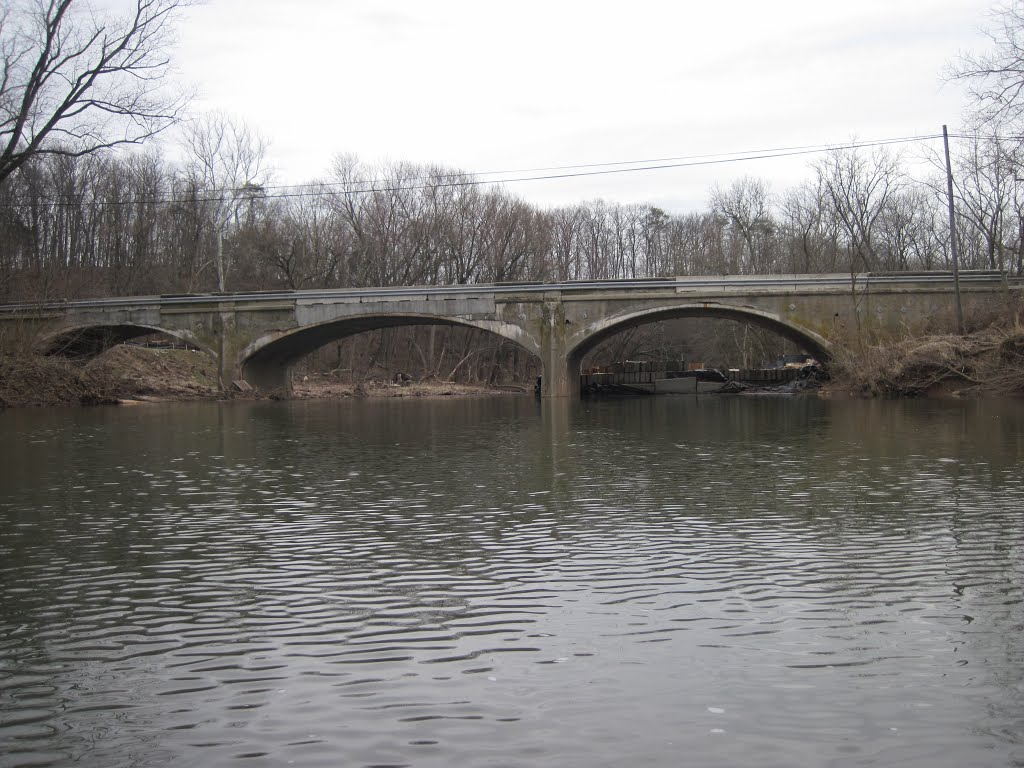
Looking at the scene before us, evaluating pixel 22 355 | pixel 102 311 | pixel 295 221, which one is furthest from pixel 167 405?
pixel 295 221

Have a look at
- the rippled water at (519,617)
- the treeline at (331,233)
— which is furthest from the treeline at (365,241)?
the rippled water at (519,617)

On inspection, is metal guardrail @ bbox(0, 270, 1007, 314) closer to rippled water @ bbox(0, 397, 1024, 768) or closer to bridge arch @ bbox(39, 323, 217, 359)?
bridge arch @ bbox(39, 323, 217, 359)

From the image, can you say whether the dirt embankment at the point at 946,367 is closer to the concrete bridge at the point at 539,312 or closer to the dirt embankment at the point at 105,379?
the concrete bridge at the point at 539,312

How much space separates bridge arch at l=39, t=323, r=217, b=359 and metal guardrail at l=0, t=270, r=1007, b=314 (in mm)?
1058

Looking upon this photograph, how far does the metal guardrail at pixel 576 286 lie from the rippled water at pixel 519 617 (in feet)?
81.3

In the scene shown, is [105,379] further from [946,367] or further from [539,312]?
[946,367]

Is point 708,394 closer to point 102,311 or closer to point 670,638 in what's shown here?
point 102,311

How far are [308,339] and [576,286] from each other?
1302 cm

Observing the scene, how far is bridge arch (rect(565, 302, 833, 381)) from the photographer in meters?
37.1

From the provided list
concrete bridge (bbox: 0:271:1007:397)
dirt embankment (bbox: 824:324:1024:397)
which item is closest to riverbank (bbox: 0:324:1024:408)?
dirt embankment (bbox: 824:324:1024:397)

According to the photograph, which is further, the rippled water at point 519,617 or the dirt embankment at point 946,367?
the dirt embankment at point 946,367

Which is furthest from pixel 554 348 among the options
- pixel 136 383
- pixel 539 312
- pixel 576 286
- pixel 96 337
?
pixel 96 337

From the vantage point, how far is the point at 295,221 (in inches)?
2212

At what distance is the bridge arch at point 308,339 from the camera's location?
3991cm
